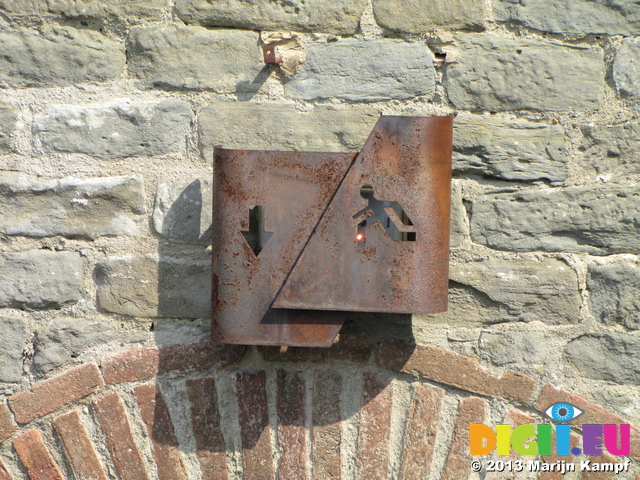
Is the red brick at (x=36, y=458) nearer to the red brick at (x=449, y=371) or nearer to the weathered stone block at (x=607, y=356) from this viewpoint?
the red brick at (x=449, y=371)

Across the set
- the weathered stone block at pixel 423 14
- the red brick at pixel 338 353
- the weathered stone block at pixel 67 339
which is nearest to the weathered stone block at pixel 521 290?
the red brick at pixel 338 353

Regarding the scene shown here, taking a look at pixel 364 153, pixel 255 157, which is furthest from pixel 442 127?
pixel 255 157

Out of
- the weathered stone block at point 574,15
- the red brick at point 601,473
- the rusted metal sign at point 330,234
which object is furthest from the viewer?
the weathered stone block at point 574,15

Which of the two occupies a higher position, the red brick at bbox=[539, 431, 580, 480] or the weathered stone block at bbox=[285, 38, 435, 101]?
the weathered stone block at bbox=[285, 38, 435, 101]

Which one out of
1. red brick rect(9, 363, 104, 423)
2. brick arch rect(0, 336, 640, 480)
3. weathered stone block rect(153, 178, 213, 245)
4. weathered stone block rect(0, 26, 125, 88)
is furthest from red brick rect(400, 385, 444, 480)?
weathered stone block rect(0, 26, 125, 88)

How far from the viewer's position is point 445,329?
1.56 meters

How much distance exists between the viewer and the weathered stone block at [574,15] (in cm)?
161

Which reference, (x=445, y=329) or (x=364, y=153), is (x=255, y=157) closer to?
(x=364, y=153)

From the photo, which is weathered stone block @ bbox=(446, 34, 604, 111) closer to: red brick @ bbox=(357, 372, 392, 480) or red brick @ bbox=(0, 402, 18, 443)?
red brick @ bbox=(357, 372, 392, 480)

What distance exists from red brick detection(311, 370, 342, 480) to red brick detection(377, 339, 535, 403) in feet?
0.42

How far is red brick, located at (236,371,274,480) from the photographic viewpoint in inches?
59.8

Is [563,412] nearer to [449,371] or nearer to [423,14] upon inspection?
[449,371]

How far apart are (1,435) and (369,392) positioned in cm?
85

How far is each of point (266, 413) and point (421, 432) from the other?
36 cm
